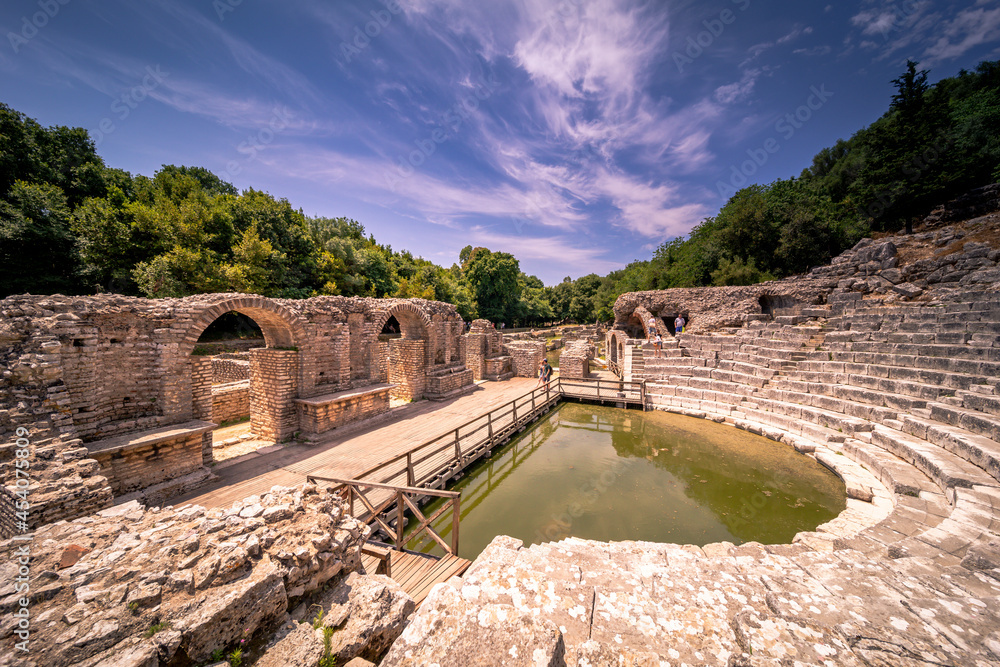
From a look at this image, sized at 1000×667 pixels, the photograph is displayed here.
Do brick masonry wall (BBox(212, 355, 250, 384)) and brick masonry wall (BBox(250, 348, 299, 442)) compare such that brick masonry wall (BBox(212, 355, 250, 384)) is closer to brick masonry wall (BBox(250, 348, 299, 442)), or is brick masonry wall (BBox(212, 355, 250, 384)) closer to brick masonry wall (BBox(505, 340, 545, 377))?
brick masonry wall (BBox(250, 348, 299, 442))

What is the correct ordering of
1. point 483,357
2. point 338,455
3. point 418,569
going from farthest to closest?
1. point 483,357
2. point 338,455
3. point 418,569

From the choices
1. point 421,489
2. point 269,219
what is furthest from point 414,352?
point 269,219

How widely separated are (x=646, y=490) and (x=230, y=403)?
38.1 ft

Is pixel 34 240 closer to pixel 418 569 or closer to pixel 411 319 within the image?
pixel 411 319

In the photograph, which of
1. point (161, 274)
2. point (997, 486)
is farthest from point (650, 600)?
point (161, 274)

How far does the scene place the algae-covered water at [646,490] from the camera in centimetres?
561

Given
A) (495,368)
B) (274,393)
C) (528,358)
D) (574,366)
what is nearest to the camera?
(274,393)

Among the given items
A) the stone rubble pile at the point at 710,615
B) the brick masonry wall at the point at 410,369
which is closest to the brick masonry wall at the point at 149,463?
the stone rubble pile at the point at 710,615

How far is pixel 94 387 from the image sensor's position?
5.50 m

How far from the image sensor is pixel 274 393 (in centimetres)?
837

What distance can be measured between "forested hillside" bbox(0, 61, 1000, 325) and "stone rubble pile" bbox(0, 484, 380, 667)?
733 inches

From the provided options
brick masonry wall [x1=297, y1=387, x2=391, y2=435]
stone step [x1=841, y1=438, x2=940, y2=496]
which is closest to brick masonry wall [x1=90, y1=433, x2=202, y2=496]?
brick masonry wall [x1=297, y1=387, x2=391, y2=435]

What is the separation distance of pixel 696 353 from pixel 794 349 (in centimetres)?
354

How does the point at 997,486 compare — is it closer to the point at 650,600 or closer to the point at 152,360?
the point at 650,600
